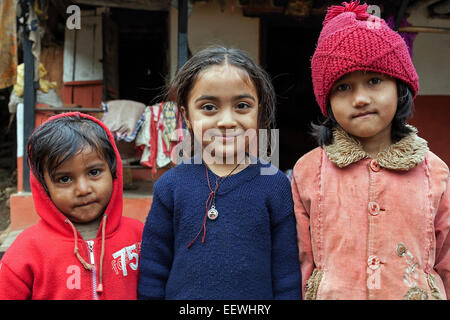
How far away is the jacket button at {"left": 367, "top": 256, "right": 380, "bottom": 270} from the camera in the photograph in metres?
1.12

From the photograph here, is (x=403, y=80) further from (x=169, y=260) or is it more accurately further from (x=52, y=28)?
(x=52, y=28)

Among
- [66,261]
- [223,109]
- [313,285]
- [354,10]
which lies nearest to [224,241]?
[313,285]

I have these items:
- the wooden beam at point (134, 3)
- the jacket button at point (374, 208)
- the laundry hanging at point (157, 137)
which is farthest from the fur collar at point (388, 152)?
the wooden beam at point (134, 3)

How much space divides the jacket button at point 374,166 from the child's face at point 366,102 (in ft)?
0.31

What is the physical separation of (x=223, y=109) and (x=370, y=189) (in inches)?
23.0

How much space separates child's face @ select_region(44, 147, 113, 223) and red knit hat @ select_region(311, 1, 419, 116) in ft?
2.95

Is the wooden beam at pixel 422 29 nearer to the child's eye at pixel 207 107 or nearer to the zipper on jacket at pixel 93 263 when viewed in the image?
the child's eye at pixel 207 107

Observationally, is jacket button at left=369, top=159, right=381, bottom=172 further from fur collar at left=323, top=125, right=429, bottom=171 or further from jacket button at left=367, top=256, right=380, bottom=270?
jacket button at left=367, top=256, right=380, bottom=270

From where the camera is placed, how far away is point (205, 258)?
1.17 meters

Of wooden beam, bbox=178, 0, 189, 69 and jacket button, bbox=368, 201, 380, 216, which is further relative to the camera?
wooden beam, bbox=178, 0, 189, 69

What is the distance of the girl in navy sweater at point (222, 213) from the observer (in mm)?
1160

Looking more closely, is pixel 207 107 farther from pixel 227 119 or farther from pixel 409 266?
pixel 409 266

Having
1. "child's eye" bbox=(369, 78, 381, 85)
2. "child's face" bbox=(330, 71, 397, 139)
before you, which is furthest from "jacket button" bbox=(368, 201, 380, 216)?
"child's eye" bbox=(369, 78, 381, 85)

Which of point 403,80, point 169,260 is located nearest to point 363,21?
point 403,80
